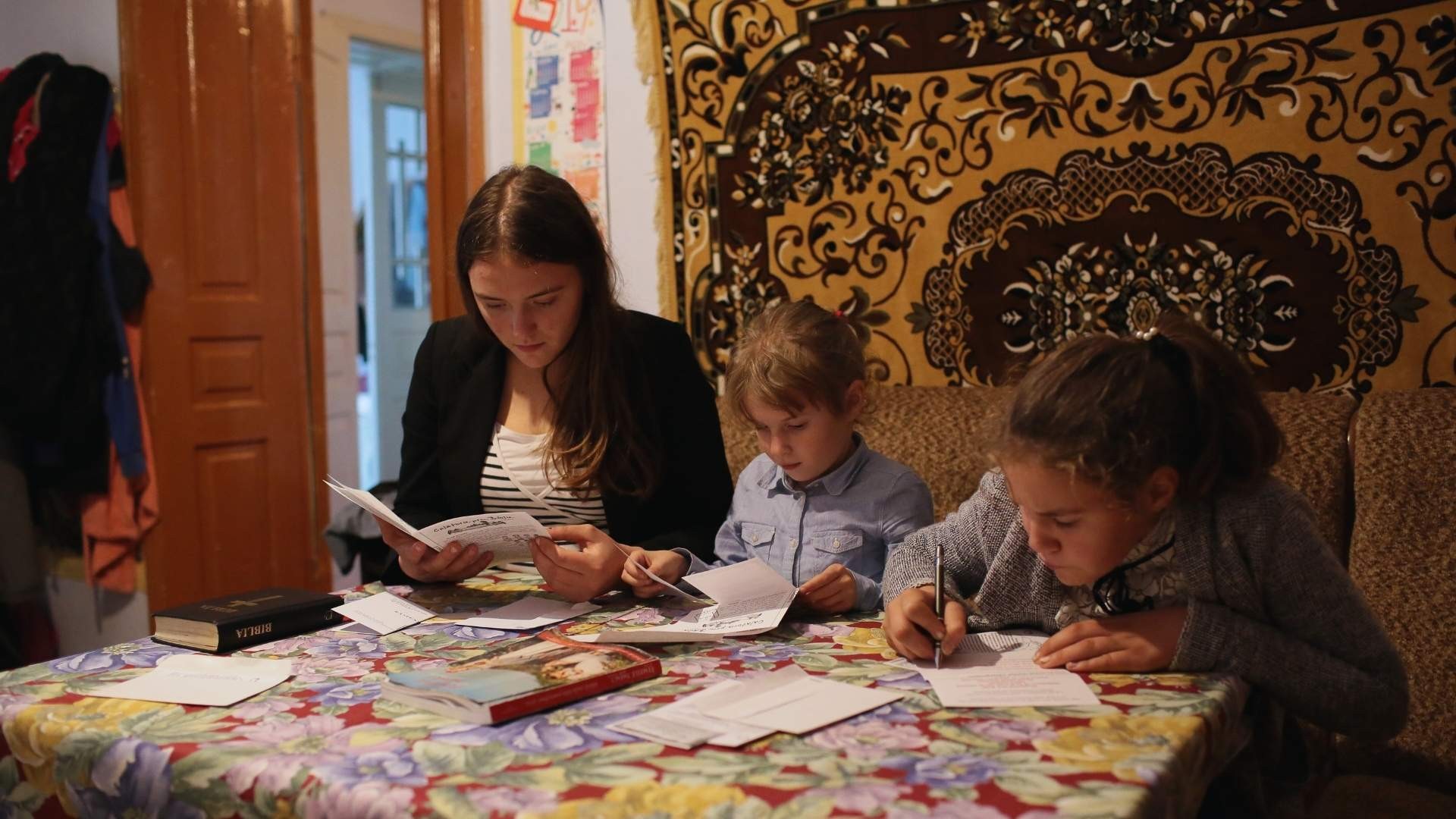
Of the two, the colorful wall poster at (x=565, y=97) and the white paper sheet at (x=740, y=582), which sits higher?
the colorful wall poster at (x=565, y=97)

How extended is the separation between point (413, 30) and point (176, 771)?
4780 millimetres

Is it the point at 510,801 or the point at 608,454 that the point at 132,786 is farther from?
the point at 608,454

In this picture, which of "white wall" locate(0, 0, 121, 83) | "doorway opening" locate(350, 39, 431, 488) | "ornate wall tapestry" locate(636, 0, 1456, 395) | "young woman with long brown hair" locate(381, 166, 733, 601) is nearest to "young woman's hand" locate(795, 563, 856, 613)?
"young woman with long brown hair" locate(381, 166, 733, 601)

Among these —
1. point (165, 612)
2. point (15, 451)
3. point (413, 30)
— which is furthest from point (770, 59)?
point (413, 30)

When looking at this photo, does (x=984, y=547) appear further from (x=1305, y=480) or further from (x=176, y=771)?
(x=176, y=771)

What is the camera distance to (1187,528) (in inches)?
50.6

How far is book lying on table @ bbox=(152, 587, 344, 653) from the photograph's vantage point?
1429 millimetres

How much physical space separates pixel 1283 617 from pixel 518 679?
846 mm

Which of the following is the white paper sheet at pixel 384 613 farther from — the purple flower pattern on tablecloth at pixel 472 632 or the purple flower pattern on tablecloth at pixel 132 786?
the purple flower pattern on tablecloth at pixel 132 786

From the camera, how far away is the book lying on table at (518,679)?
3.71ft

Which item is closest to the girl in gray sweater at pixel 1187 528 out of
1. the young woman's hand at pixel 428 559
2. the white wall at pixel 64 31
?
the young woman's hand at pixel 428 559

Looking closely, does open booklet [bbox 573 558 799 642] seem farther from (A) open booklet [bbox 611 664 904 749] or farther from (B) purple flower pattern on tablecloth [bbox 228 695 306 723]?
(B) purple flower pattern on tablecloth [bbox 228 695 306 723]

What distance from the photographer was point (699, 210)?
262 cm

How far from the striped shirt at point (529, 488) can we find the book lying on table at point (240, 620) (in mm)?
413
